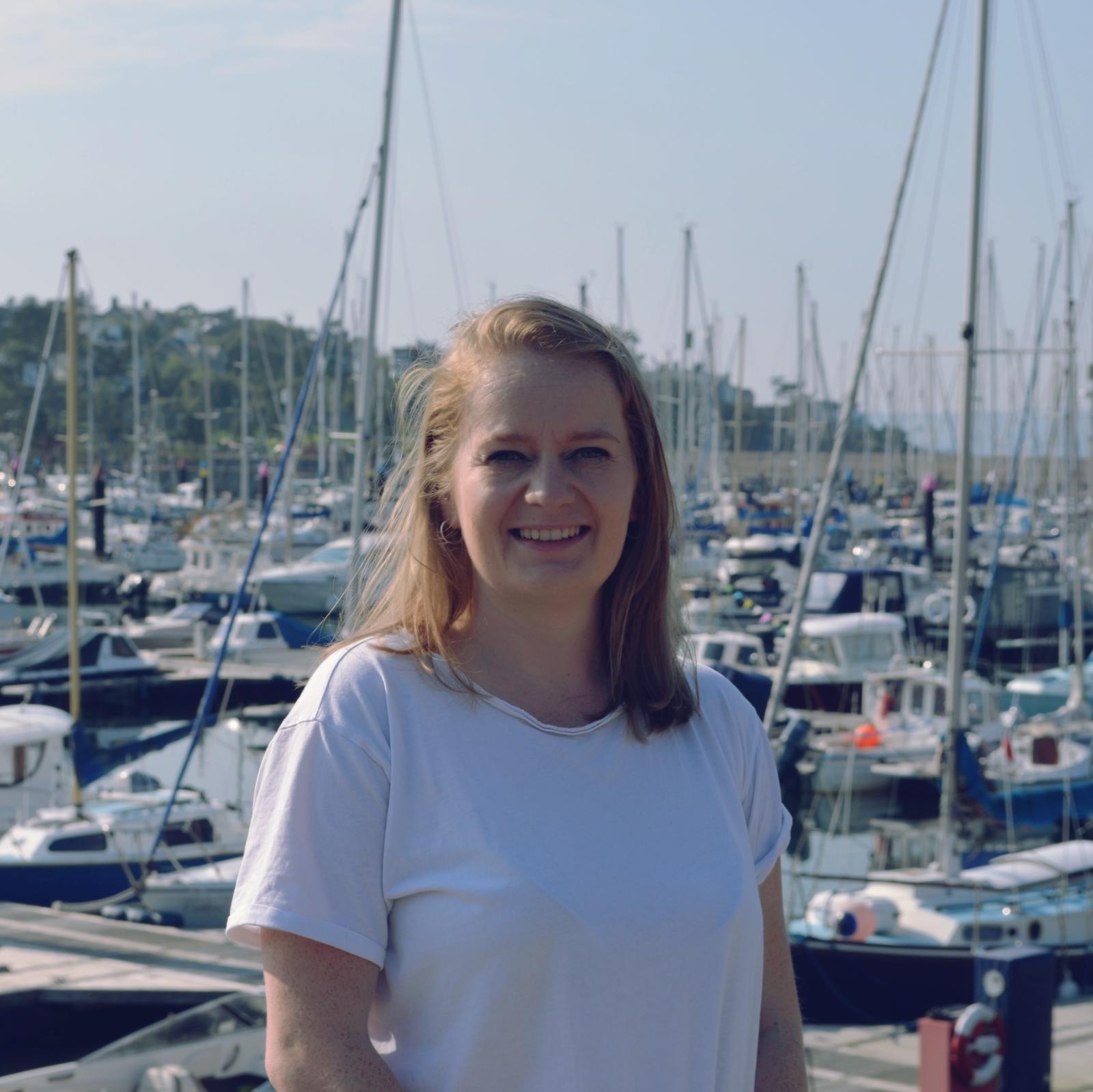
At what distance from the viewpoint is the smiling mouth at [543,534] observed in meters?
1.94

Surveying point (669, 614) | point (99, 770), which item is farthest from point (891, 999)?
point (669, 614)

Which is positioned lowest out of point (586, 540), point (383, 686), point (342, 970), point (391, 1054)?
point (391, 1054)

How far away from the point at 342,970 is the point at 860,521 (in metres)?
44.1

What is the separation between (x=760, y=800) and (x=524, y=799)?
46 centimetres

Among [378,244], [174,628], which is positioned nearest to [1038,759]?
[378,244]

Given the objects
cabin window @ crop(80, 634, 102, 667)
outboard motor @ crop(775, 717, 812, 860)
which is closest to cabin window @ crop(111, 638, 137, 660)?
cabin window @ crop(80, 634, 102, 667)

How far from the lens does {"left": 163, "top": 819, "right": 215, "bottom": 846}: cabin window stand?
14336 mm

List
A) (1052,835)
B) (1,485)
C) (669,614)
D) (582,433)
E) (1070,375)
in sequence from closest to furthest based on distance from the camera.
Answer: (582,433) < (669,614) < (1052,835) < (1070,375) < (1,485)

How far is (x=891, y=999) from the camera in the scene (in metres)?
11.0

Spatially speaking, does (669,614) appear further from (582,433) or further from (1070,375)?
(1070,375)

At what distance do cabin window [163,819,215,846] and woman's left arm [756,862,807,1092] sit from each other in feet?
42.5

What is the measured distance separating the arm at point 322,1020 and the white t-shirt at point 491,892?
3cm

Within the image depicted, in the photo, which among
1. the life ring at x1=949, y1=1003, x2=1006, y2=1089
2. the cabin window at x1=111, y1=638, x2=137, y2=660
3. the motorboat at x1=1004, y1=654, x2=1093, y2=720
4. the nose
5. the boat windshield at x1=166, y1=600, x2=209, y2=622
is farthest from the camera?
the boat windshield at x1=166, y1=600, x2=209, y2=622

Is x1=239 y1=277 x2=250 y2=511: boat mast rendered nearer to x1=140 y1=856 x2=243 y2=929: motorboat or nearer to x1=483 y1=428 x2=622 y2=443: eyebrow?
x1=140 y1=856 x2=243 y2=929: motorboat
